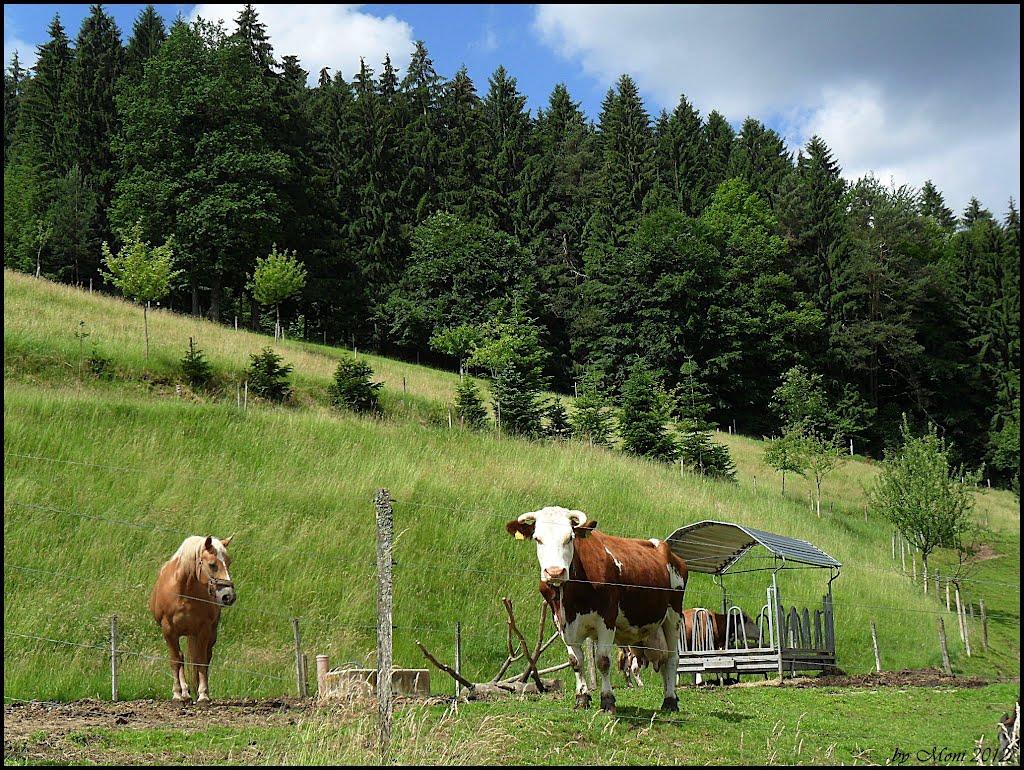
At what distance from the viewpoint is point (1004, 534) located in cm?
3950

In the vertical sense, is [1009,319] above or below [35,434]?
above

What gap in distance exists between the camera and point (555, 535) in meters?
8.54

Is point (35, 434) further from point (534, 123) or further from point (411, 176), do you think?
point (534, 123)

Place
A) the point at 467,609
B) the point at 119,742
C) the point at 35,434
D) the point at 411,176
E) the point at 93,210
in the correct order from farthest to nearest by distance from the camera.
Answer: the point at 411,176
the point at 93,210
the point at 35,434
the point at 467,609
the point at 119,742

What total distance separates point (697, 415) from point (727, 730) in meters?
30.1

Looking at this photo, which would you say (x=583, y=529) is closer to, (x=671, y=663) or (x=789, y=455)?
(x=671, y=663)

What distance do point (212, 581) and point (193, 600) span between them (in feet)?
1.40

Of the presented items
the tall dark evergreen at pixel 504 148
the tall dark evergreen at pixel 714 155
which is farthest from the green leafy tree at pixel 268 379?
the tall dark evergreen at pixel 714 155

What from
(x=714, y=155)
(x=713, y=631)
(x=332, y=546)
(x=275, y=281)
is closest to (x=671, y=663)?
(x=713, y=631)

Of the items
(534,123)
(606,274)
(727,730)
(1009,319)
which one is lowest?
(727,730)

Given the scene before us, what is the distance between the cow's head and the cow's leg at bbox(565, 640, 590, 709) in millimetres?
931

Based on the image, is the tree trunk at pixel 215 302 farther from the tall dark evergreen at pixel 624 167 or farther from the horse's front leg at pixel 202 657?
the horse's front leg at pixel 202 657

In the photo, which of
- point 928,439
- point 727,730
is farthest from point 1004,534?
point 727,730

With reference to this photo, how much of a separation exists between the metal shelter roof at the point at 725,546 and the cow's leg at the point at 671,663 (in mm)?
5171
